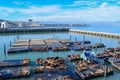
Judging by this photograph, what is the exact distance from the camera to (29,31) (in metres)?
91.6

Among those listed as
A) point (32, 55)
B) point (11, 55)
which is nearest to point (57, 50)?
point (32, 55)

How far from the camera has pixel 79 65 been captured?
29.4 metres

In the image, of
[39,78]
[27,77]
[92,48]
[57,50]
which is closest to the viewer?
[39,78]

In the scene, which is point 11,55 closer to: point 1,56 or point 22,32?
point 1,56

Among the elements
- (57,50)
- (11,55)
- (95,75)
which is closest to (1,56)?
(11,55)

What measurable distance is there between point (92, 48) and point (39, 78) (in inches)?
978

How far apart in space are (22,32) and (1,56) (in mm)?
51772

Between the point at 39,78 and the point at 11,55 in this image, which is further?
the point at 11,55

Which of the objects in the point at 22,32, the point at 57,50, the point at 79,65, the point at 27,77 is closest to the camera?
the point at 27,77

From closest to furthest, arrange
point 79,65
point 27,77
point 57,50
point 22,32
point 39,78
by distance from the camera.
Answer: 1. point 39,78
2. point 27,77
3. point 79,65
4. point 57,50
5. point 22,32

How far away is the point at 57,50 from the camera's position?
143 ft

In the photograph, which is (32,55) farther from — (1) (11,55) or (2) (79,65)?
(2) (79,65)

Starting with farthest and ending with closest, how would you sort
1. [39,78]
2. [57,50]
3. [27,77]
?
[57,50] → [27,77] → [39,78]

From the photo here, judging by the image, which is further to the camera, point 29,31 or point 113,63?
point 29,31
